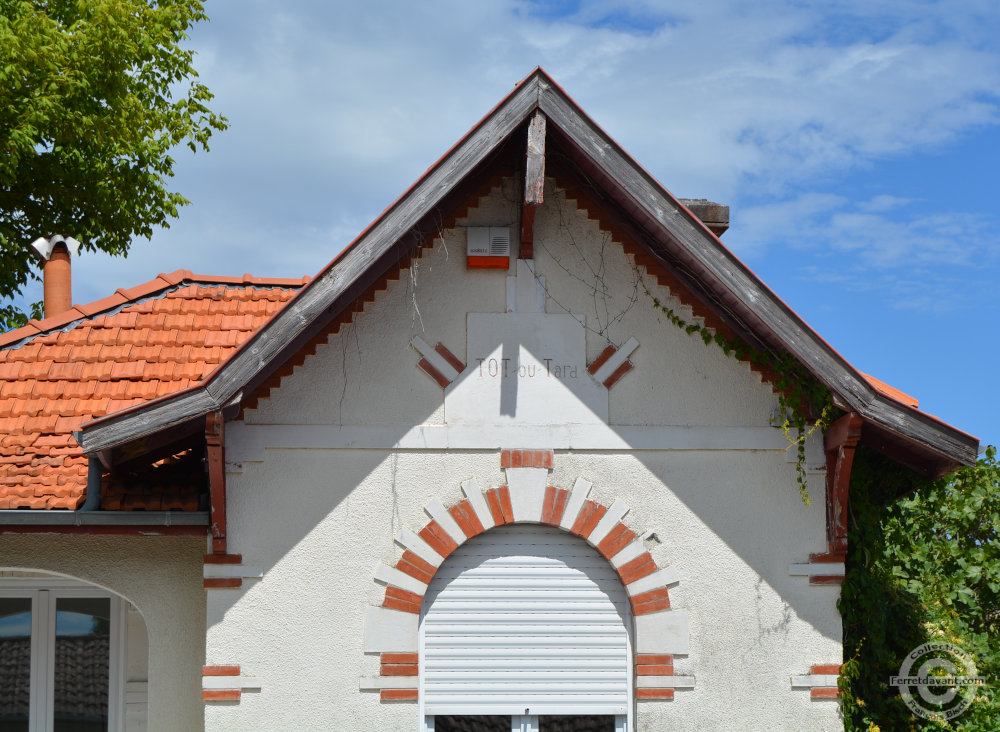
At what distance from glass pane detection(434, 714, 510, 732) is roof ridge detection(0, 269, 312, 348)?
4173 millimetres

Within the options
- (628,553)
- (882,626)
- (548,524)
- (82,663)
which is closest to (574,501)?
(548,524)

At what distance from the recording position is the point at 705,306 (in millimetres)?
8188

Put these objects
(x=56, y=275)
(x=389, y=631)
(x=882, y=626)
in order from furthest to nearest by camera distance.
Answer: (x=56, y=275)
(x=882, y=626)
(x=389, y=631)

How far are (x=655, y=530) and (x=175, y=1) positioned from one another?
13857 millimetres

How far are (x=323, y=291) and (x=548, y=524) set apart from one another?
229 centimetres

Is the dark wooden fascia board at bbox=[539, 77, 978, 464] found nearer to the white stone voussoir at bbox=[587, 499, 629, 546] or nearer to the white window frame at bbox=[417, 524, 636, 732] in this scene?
the white stone voussoir at bbox=[587, 499, 629, 546]

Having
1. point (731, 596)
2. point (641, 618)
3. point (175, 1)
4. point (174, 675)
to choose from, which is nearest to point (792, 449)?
point (731, 596)

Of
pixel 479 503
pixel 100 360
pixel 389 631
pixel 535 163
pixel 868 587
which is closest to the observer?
pixel 535 163

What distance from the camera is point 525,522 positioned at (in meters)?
8.02

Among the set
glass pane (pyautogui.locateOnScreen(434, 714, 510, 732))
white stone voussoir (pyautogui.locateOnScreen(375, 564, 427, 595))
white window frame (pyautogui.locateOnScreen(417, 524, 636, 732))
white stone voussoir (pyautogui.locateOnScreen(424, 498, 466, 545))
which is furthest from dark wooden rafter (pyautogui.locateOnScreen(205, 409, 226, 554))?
glass pane (pyautogui.locateOnScreen(434, 714, 510, 732))

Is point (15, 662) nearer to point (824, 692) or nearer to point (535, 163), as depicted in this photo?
point (535, 163)

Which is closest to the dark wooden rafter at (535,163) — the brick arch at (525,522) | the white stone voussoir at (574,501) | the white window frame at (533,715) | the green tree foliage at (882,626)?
the brick arch at (525,522)

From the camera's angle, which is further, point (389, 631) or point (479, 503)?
point (479, 503)

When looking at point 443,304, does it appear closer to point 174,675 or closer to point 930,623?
point 174,675
